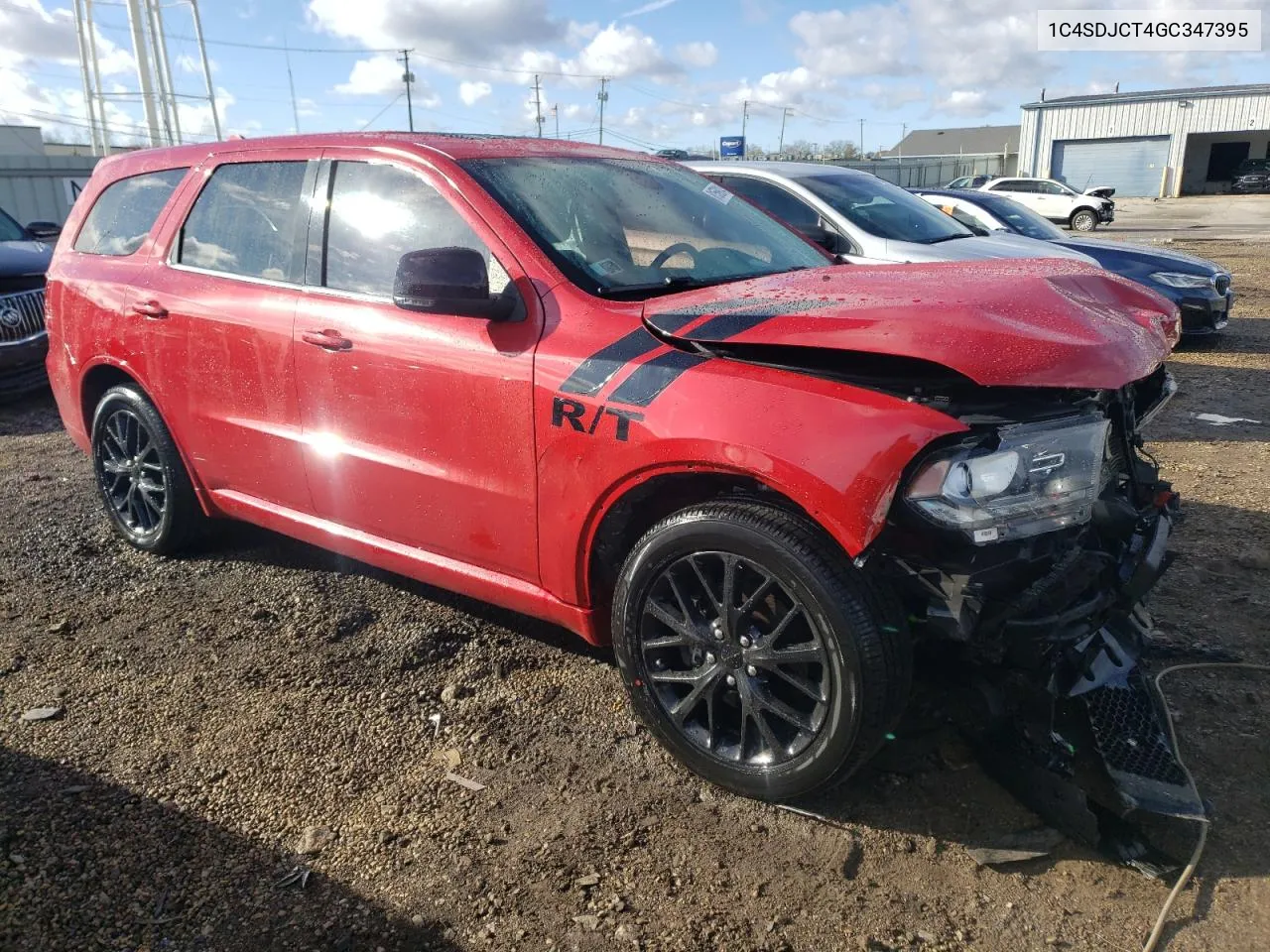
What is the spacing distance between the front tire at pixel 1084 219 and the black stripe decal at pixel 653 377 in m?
28.2

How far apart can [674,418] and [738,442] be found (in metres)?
0.20

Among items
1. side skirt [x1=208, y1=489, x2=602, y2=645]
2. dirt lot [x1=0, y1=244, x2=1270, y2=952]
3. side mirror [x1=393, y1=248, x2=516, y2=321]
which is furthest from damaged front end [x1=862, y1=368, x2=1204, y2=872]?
side mirror [x1=393, y1=248, x2=516, y2=321]

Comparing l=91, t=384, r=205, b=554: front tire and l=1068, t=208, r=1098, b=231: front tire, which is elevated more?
l=1068, t=208, r=1098, b=231: front tire

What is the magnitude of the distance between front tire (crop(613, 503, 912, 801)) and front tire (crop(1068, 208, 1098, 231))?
28263 millimetres

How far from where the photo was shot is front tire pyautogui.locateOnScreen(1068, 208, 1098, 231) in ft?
86.8

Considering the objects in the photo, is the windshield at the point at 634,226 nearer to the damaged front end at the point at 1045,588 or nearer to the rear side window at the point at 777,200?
the damaged front end at the point at 1045,588

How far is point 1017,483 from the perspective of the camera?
2225 mm

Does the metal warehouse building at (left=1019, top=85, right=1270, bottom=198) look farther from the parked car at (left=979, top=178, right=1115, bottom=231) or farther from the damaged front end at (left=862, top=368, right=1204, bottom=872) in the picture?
the damaged front end at (left=862, top=368, right=1204, bottom=872)

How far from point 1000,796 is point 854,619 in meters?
0.82

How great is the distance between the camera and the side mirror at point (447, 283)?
2.65 metres

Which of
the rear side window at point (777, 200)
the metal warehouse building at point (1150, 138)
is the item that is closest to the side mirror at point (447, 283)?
the rear side window at point (777, 200)

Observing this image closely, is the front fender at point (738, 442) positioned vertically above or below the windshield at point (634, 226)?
below

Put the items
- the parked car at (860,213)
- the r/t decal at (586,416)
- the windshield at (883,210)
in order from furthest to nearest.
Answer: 1. the windshield at (883,210)
2. the parked car at (860,213)
3. the r/t decal at (586,416)

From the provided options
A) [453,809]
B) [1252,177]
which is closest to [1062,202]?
[1252,177]
